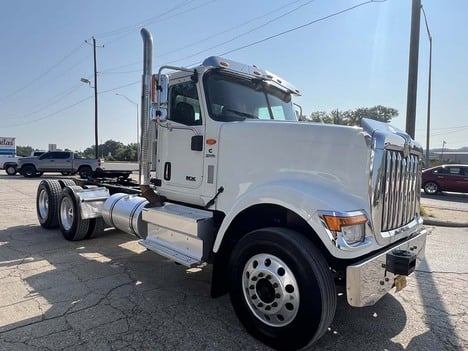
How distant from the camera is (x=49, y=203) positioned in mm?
7090

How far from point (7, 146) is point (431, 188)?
130ft

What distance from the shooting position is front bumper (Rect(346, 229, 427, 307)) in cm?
269

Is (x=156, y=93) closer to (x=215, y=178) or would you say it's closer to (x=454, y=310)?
(x=215, y=178)

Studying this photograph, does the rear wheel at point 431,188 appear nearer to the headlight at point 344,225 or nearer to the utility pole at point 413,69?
the utility pole at point 413,69

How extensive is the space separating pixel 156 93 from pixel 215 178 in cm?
115

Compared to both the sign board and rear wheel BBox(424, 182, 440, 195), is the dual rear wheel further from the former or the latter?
the sign board

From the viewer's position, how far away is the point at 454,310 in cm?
383

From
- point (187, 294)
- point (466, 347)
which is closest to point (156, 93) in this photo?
point (187, 294)

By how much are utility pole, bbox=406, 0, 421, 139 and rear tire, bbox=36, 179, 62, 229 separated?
28.7ft

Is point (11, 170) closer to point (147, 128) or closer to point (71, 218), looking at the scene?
point (71, 218)

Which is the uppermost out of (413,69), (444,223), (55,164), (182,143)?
(413,69)

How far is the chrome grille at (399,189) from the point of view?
307cm

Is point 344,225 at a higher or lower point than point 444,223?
higher

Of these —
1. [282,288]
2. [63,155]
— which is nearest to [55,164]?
[63,155]
